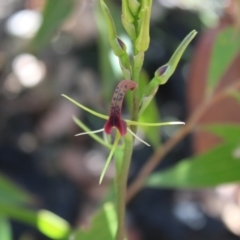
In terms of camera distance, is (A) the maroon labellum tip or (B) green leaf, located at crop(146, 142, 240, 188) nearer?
(A) the maroon labellum tip

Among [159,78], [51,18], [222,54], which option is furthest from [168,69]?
[51,18]

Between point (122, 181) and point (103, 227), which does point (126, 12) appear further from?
point (103, 227)

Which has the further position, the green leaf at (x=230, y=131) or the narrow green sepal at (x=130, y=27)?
the green leaf at (x=230, y=131)

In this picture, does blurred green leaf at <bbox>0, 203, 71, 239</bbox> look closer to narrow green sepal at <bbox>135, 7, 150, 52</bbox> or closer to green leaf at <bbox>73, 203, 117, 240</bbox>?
green leaf at <bbox>73, 203, 117, 240</bbox>

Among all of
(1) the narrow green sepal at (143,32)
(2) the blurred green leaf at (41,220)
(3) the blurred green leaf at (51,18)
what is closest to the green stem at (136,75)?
(1) the narrow green sepal at (143,32)

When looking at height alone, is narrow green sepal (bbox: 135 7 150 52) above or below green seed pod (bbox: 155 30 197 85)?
above

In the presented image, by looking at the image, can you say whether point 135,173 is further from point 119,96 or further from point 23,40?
point 119,96

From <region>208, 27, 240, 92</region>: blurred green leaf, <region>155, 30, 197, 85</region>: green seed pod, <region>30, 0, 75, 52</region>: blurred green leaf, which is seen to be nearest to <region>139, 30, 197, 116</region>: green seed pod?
<region>155, 30, 197, 85</region>: green seed pod

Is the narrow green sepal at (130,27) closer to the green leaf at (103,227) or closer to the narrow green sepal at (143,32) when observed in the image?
the narrow green sepal at (143,32)
